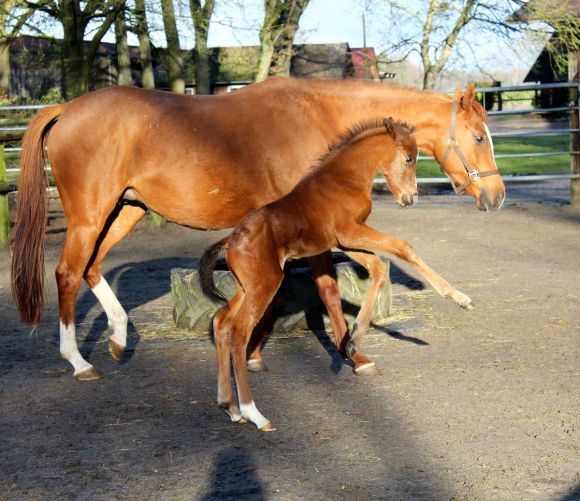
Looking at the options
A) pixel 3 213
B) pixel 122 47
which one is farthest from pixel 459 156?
pixel 122 47

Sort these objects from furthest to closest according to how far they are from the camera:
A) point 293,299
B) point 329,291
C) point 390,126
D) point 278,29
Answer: point 278,29
point 293,299
point 329,291
point 390,126

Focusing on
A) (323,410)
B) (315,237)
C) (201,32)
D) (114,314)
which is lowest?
(323,410)

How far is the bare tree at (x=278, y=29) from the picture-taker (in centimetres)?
1817

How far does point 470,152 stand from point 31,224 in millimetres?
3072

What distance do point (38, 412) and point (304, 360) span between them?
175 centimetres

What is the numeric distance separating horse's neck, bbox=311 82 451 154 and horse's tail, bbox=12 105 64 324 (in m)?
1.89

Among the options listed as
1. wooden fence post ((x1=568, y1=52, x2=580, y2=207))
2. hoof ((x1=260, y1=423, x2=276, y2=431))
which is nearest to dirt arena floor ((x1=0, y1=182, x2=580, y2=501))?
hoof ((x1=260, y1=423, x2=276, y2=431))

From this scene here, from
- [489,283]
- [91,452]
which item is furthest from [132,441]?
[489,283]

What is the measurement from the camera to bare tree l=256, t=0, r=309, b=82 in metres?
18.2

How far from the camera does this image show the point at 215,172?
557 centimetres

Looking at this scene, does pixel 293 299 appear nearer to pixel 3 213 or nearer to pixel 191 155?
pixel 191 155

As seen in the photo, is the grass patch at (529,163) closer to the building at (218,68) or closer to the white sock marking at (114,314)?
the white sock marking at (114,314)

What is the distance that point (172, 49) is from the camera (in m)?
18.5

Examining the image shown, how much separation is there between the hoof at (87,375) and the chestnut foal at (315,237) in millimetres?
1093
